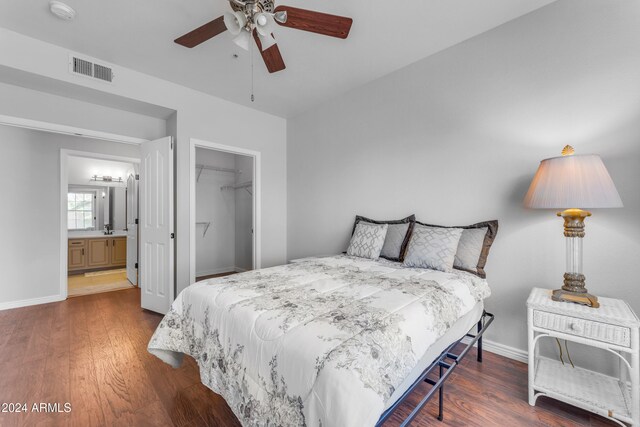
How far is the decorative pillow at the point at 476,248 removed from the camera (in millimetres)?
2232

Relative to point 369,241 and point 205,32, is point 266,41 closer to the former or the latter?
point 205,32

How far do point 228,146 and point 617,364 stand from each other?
427 cm

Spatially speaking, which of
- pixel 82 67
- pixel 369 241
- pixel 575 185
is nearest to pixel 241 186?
pixel 82 67

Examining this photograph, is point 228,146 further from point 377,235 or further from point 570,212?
point 570,212

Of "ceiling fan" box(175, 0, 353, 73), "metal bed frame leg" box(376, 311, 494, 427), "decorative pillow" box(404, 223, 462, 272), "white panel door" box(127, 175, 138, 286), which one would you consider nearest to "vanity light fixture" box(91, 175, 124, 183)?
"white panel door" box(127, 175, 138, 286)

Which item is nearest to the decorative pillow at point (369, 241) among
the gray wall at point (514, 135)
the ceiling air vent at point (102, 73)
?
the gray wall at point (514, 135)

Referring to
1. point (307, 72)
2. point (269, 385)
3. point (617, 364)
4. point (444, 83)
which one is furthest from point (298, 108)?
point (617, 364)

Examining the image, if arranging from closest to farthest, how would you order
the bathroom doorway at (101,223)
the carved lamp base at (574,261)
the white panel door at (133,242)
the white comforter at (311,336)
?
the white comforter at (311,336)
the carved lamp base at (574,261)
the white panel door at (133,242)
the bathroom doorway at (101,223)

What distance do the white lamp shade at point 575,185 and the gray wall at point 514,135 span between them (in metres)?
0.40

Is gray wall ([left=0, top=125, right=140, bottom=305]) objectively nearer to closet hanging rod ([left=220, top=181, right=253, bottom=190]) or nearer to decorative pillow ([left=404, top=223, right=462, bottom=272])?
closet hanging rod ([left=220, top=181, right=253, bottom=190])

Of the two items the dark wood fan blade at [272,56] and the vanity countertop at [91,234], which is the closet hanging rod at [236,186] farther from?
the dark wood fan blade at [272,56]

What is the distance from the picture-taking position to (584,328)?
1529 millimetres

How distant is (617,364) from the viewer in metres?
1.79

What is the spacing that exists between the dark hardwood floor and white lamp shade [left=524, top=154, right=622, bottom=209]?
1273 mm
